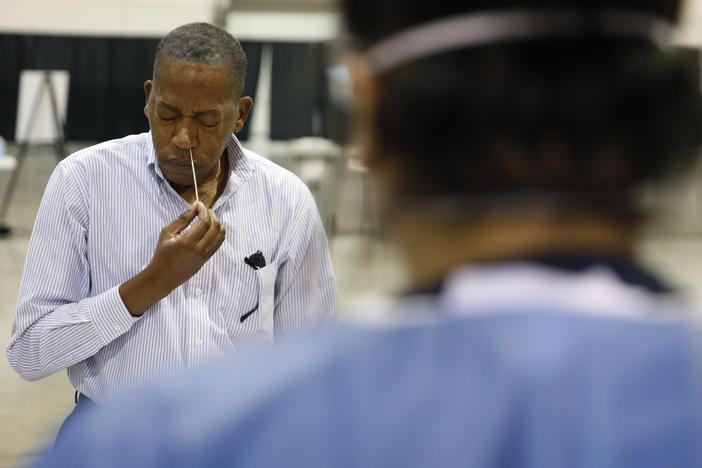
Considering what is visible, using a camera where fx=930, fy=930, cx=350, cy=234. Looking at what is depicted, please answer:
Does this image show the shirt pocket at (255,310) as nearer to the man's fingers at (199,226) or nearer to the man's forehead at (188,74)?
the man's fingers at (199,226)

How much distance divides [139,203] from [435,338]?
5.03 ft

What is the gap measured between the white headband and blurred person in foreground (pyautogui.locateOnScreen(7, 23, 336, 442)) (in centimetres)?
128

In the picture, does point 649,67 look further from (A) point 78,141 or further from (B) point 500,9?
(A) point 78,141

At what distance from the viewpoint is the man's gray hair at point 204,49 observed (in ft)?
6.46

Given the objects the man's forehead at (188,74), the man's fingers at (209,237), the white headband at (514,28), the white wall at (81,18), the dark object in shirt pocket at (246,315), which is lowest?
the dark object in shirt pocket at (246,315)

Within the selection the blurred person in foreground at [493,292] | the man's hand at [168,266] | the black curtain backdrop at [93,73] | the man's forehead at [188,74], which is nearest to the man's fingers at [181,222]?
the man's hand at [168,266]

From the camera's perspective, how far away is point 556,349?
51 cm

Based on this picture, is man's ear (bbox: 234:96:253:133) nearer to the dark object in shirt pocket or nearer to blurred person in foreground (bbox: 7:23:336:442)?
blurred person in foreground (bbox: 7:23:336:442)

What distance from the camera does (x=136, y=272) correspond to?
1.92m

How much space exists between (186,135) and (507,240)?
4.87ft

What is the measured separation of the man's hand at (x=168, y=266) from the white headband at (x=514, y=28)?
1278 mm

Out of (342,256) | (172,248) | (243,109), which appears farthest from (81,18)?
(172,248)

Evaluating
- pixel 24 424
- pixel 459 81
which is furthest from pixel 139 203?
pixel 24 424

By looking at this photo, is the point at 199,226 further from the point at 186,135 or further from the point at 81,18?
the point at 81,18
